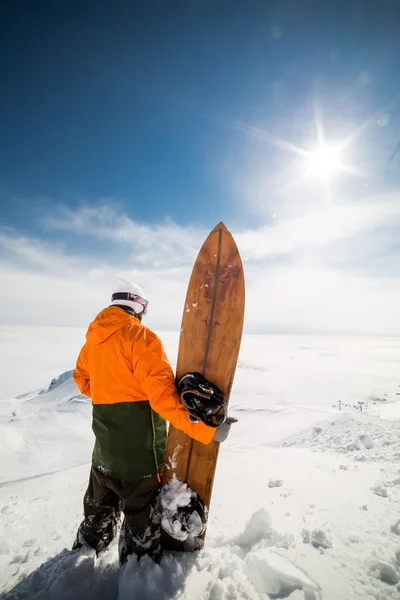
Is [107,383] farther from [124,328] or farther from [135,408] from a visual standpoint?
[124,328]

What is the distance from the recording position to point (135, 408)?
2271 mm

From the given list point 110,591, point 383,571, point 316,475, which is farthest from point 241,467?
point 110,591

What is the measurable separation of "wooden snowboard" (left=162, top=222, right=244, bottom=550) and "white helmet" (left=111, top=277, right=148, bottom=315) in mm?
637

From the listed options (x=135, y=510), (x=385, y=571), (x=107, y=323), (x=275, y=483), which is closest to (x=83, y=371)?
(x=107, y=323)

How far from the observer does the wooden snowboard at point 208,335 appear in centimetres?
272

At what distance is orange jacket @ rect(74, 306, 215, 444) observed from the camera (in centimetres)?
210

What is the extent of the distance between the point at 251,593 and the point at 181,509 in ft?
2.61

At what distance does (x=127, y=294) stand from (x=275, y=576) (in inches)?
110

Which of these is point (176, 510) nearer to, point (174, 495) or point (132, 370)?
point (174, 495)

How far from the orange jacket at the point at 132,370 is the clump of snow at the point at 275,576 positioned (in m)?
1.26

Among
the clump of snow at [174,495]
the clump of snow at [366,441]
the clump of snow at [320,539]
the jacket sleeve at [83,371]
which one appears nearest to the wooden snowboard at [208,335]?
the clump of snow at [174,495]

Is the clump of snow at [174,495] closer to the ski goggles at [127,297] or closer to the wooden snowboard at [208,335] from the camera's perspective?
the wooden snowboard at [208,335]

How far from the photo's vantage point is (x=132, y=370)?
7.39 feet

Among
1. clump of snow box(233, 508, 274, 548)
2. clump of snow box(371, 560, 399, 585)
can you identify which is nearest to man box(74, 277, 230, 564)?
clump of snow box(233, 508, 274, 548)
